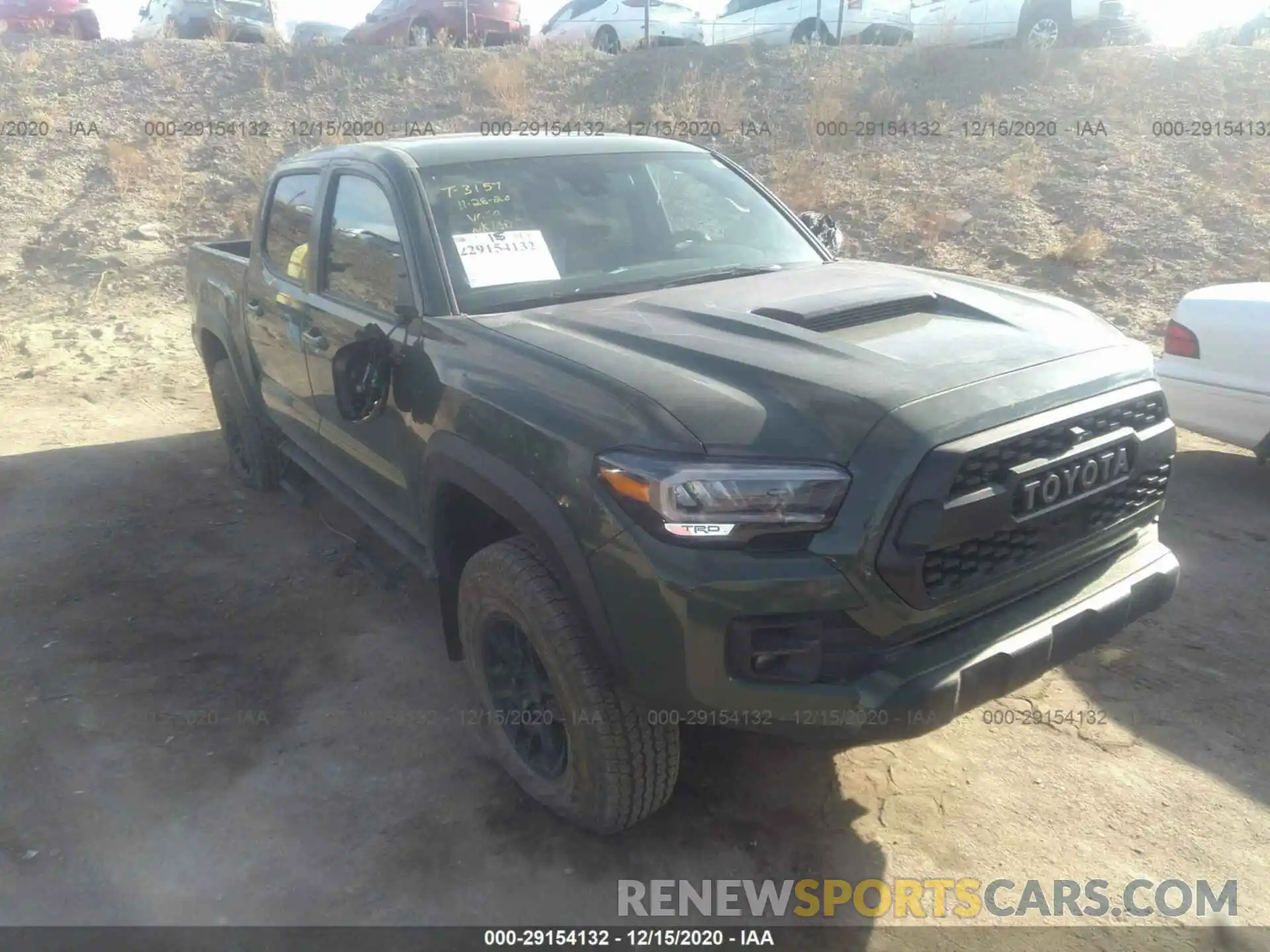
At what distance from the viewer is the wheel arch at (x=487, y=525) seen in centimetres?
239

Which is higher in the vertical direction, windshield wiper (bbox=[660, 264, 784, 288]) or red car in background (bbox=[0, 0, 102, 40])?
red car in background (bbox=[0, 0, 102, 40])

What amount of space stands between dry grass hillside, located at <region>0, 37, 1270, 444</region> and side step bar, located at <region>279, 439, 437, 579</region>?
3096 mm

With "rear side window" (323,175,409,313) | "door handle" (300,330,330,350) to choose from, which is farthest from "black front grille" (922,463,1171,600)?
"door handle" (300,330,330,350)

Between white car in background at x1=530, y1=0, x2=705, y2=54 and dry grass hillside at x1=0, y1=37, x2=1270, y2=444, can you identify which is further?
white car in background at x1=530, y1=0, x2=705, y2=54

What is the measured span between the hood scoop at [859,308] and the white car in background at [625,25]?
15.3m

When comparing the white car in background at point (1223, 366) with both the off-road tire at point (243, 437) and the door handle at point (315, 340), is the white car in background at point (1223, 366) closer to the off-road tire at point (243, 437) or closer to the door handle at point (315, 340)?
the door handle at point (315, 340)

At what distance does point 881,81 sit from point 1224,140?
4.66 metres

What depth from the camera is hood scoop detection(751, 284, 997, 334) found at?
9.06 feet

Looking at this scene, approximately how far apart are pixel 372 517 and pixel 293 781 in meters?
1.09

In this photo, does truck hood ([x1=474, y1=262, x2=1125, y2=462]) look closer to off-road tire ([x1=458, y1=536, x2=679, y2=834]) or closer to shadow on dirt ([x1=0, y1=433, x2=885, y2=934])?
off-road tire ([x1=458, y1=536, x2=679, y2=834])

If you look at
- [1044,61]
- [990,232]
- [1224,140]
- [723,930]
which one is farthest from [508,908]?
[1044,61]

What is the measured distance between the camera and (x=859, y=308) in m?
2.83

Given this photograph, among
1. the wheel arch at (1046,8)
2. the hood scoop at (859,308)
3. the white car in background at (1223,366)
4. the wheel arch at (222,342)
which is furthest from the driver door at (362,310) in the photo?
the wheel arch at (1046,8)

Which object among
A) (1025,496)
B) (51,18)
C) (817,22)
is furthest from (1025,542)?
(51,18)
